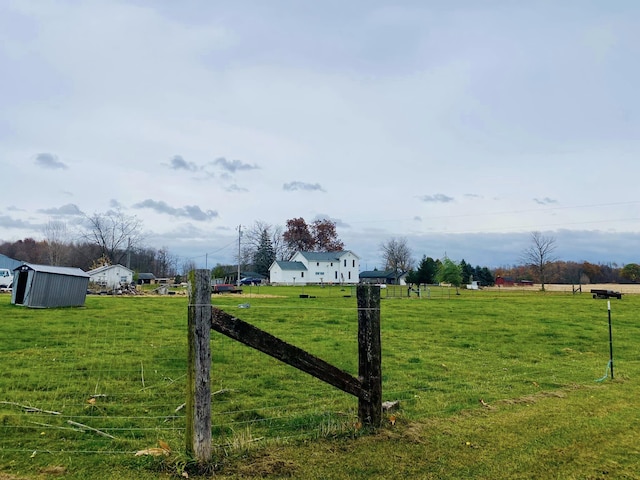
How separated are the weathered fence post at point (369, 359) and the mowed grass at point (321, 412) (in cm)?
22

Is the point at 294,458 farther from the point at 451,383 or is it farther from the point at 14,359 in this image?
the point at 14,359

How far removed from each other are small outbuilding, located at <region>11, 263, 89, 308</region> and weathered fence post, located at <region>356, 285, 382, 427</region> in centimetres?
2410

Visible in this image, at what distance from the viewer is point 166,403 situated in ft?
20.7

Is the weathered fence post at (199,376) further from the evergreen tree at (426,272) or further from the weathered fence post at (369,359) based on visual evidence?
the evergreen tree at (426,272)

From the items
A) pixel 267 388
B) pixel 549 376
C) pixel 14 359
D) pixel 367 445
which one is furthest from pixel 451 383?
pixel 14 359


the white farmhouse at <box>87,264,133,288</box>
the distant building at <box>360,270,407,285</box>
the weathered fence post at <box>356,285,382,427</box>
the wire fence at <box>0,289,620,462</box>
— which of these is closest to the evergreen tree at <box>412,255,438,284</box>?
the distant building at <box>360,270,407,285</box>

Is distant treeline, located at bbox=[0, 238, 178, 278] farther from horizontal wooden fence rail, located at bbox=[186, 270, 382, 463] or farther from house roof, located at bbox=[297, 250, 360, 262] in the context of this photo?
horizontal wooden fence rail, located at bbox=[186, 270, 382, 463]

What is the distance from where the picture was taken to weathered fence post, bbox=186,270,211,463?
155 inches

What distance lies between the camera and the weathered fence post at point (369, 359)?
498 cm

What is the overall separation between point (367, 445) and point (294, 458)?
0.80m

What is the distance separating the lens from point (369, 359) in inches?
196

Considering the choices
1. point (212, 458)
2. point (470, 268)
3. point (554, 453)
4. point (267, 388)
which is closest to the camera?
point (212, 458)

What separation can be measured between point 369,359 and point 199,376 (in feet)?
6.30

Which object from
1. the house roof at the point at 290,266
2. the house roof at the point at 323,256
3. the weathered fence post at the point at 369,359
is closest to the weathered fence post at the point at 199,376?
the weathered fence post at the point at 369,359
